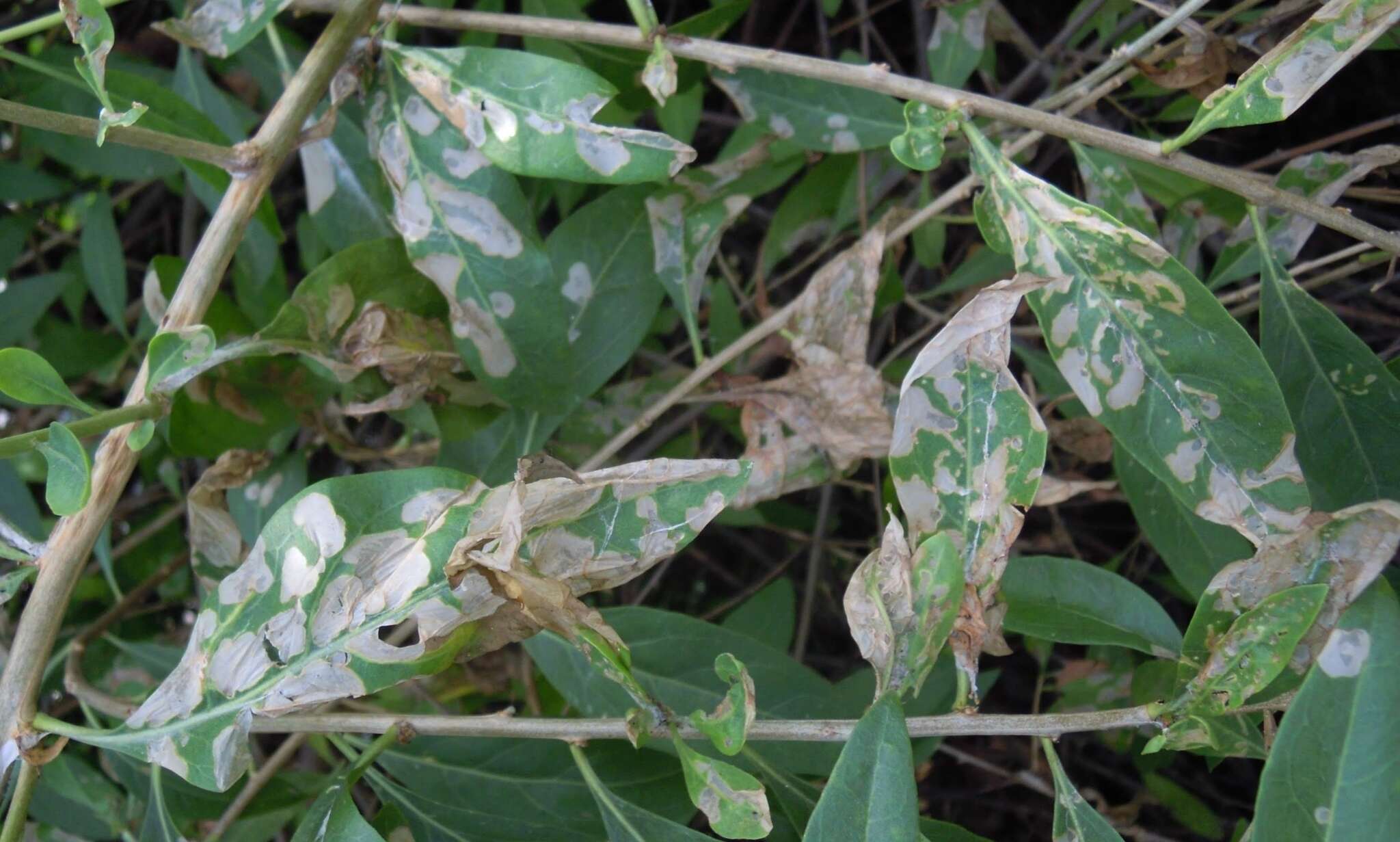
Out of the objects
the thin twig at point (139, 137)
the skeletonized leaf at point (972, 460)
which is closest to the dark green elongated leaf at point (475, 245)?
the thin twig at point (139, 137)

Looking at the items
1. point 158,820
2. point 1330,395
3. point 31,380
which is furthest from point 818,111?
point 158,820

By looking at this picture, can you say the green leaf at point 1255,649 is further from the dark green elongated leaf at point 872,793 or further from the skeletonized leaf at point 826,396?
the skeletonized leaf at point 826,396

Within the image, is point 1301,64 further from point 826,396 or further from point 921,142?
point 826,396

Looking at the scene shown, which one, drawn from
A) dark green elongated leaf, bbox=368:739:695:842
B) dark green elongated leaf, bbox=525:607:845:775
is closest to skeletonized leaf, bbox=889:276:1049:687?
dark green elongated leaf, bbox=525:607:845:775

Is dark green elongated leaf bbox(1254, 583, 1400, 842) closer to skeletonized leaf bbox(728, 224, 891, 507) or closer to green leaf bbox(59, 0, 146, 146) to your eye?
skeletonized leaf bbox(728, 224, 891, 507)

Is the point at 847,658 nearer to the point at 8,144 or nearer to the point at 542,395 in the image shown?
the point at 542,395

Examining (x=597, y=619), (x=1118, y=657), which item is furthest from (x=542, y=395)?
(x=1118, y=657)
